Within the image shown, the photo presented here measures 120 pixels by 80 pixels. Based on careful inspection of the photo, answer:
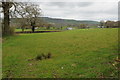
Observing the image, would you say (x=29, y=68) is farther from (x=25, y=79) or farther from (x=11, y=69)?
(x=25, y=79)

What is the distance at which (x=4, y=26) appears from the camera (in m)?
→ 27.0

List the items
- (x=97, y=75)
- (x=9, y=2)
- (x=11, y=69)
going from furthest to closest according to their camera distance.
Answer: (x=9, y=2) → (x=11, y=69) → (x=97, y=75)

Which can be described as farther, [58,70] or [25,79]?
[58,70]

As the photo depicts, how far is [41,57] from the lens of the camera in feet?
37.0

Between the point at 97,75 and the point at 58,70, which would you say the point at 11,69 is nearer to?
the point at 58,70

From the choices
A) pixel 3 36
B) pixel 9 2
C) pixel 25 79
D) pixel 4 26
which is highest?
pixel 9 2

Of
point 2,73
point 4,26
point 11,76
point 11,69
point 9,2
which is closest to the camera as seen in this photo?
point 11,76

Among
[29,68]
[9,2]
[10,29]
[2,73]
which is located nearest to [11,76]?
[2,73]

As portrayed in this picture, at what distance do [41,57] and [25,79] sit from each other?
4139mm

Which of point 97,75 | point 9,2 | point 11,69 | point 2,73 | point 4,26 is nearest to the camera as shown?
point 97,75

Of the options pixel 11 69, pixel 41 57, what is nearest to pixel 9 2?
pixel 41 57

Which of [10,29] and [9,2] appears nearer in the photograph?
[9,2]

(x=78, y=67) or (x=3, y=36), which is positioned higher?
(x=3, y=36)

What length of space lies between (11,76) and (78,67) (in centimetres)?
361
